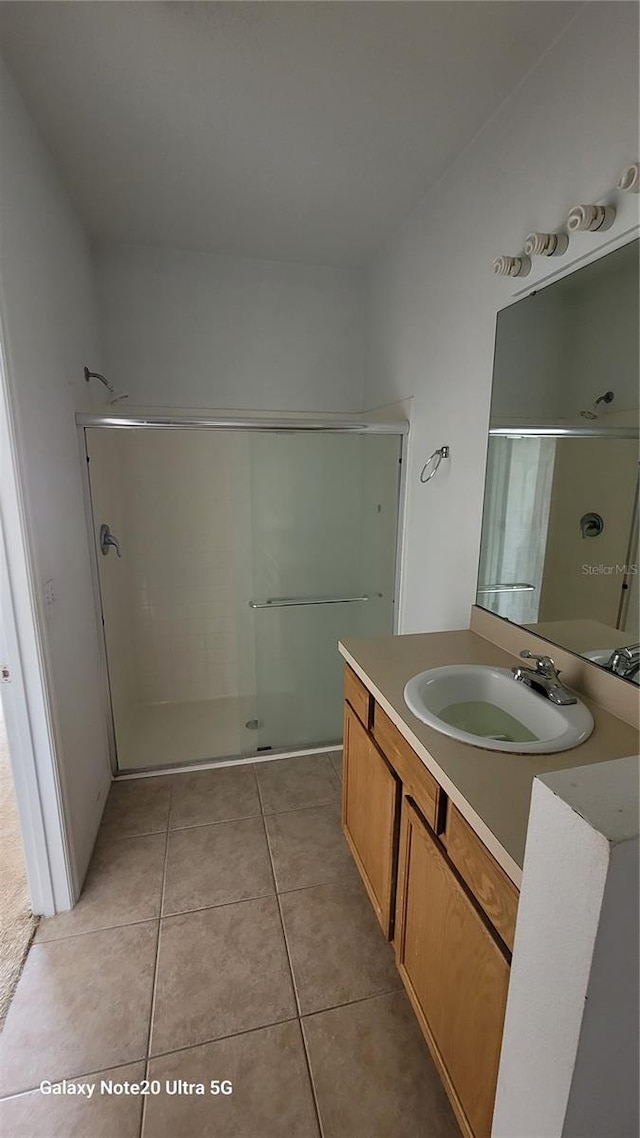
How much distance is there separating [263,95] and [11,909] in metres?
2.82

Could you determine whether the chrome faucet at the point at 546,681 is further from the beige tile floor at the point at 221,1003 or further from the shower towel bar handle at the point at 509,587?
the beige tile floor at the point at 221,1003

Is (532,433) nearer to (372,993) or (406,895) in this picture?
(406,895)

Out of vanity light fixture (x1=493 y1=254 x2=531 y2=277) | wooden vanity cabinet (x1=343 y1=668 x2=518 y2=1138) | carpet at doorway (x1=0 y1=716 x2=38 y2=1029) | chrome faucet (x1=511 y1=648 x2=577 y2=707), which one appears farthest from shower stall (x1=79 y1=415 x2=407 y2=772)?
chrome faucet (x1=511 y1=648 x2=577 y2=707)

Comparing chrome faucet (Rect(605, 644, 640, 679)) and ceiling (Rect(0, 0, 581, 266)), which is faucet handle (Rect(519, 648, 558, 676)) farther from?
ceiling (Rect(0, 0, 581, 266))

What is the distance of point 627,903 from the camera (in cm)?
53

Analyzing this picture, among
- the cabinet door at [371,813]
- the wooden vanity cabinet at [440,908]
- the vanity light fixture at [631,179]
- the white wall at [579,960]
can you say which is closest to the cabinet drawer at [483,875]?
the wooden vanity cabinet at [440,908]

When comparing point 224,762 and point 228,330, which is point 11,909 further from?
point 228,330

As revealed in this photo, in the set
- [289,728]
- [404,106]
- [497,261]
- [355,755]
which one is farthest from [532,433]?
[289,728]

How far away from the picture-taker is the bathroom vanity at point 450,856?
868 millimetres

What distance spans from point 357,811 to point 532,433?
1414 millimetres

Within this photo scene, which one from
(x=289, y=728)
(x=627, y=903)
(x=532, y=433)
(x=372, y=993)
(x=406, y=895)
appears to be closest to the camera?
(x=627, y=903)

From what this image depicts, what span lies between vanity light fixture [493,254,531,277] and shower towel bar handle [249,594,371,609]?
1676 millimetres

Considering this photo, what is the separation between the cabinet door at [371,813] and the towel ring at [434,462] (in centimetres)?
108

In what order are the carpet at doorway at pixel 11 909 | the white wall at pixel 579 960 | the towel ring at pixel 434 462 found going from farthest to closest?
1. the towel ring at pixel 434 462
2. the carpet at doorway at pixel 11 909
3. the white wall at pixel 579 960
